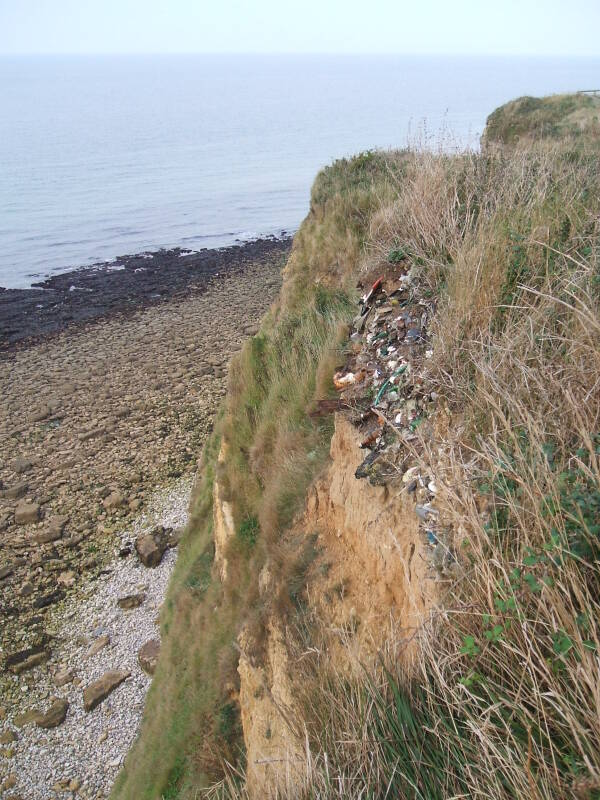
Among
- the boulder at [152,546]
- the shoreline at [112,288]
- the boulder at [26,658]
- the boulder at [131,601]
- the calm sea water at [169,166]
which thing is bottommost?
the boulder at [26,658]

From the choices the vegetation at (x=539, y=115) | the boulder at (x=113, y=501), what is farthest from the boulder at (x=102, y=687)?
the vegetation at (x=539, y=115)

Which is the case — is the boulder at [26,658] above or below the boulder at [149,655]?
below

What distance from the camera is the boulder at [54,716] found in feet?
31.2

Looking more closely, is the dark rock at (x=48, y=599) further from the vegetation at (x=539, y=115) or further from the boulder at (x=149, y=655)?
the vegetation at (x=539, y=115)

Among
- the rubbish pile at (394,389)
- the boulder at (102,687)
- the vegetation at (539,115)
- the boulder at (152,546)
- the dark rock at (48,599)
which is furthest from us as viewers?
the vegetation at (539,115)

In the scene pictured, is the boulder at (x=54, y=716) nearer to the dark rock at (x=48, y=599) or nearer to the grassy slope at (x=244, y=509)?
the grassy slope at (x=244, y=509)

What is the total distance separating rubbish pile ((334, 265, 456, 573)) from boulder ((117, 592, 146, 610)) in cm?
796

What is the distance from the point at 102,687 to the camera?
32.8 ft

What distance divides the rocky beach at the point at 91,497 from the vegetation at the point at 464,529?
71.7 inches

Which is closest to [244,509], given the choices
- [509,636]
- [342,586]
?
[342,586]

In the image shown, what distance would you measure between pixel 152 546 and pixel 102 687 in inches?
123

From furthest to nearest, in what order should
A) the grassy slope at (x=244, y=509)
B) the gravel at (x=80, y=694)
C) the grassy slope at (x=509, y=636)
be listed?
the gravel at (x=80, y=694) → the grassy slope at (x=244, y=509) → the grassy slope at (x=509, y=636)

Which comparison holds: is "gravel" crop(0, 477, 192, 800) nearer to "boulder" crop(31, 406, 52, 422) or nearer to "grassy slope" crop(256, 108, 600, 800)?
"boulder" crop(31, 406, 52, 422)

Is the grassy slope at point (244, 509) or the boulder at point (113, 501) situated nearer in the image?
the grassy slope at point (244, 509)
